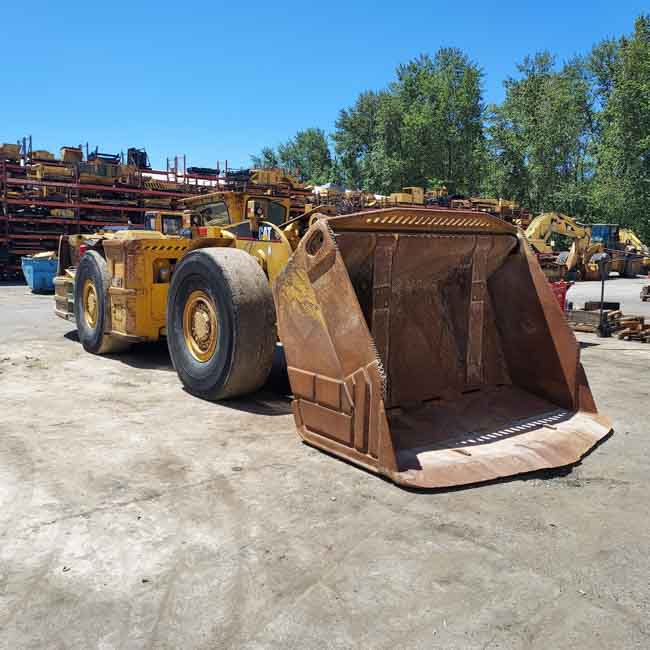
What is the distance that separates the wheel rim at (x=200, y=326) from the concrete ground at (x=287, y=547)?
826 millimetres

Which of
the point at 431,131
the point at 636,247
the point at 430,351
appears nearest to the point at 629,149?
the point at 636,247

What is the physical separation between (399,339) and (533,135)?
41.0 metres

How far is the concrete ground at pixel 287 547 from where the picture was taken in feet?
7.54

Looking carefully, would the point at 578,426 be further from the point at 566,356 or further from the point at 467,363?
the point at 467,363

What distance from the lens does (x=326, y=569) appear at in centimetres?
268

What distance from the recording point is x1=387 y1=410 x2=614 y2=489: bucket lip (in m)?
3.54

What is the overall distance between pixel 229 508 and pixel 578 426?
251 cm

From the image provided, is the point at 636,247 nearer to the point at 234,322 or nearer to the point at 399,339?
the point at 399,339

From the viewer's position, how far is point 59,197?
846 inches

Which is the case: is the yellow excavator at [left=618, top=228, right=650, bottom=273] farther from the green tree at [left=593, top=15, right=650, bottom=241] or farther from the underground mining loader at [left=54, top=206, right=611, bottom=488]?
the underground mining loader at [left=54, top=206, right=611, bottom=488]

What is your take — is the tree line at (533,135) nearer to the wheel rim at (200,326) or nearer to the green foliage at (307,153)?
the green foliage at (307,153)

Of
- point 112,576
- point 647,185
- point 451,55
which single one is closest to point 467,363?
point 112,576

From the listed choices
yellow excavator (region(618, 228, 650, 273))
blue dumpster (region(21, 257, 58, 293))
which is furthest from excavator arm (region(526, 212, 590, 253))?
blue dumpster (region(21, 257, 58, 293))

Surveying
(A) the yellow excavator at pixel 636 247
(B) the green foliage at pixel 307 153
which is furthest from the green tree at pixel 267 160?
(A) the yellow excavator at pixel 636 247
